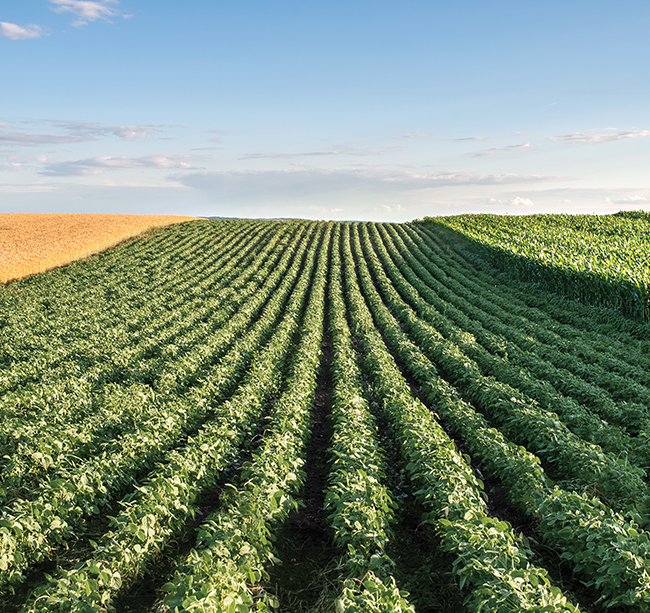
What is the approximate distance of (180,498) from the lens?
22.3 feet

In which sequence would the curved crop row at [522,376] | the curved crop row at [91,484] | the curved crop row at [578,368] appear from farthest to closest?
the curved crop row at [578,368] → the curved crop row at [522,376] → the curved crop row at [91,484]

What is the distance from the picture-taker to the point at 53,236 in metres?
43.0

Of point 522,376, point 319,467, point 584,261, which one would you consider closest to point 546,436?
point 522,376

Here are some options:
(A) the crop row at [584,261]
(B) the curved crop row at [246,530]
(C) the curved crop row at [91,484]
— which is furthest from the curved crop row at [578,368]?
(C) the curved crop row at [91,484]

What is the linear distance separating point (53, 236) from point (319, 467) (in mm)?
45036

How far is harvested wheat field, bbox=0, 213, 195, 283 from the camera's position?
30702 mm

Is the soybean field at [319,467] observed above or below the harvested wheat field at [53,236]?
below

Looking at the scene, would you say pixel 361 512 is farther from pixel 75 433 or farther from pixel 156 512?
pixel 75 433

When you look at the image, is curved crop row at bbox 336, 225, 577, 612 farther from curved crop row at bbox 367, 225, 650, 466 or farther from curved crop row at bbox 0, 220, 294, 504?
curved crop row at bbox 0, 220, 294, 504

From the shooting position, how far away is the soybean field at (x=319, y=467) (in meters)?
5.24

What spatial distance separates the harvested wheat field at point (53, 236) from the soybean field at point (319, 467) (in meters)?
13.3

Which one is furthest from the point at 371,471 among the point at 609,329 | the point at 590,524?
the point at 609,329

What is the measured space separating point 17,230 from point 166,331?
142 feet

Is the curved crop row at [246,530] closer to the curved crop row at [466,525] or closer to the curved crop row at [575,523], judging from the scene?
the curved crop row at [466,525]
